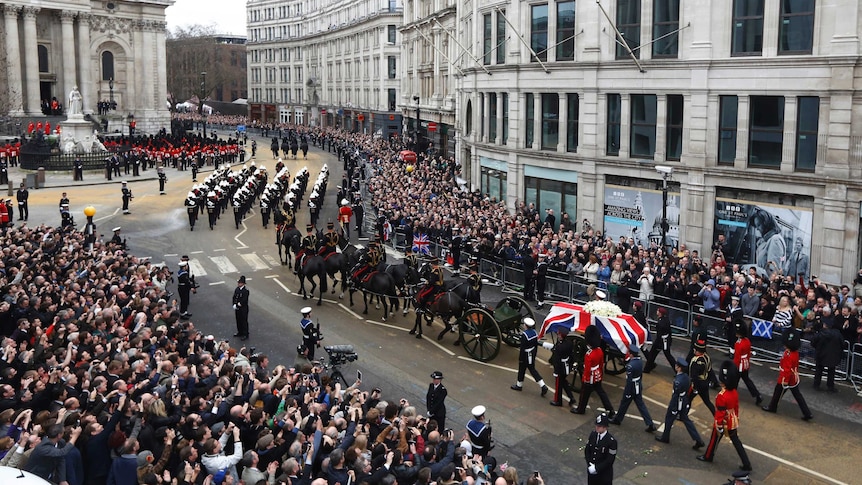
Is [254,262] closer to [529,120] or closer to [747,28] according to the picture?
[529,120]

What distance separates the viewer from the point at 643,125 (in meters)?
28.2

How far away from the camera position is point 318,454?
410 inches

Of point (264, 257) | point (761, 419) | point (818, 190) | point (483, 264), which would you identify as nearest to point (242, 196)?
point (264, 257)

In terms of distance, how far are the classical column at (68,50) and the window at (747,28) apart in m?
74.0

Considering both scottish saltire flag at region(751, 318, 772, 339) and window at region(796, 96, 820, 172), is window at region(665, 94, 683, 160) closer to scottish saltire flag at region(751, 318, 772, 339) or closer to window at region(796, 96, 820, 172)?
window at region(796, 96, 820, 172)

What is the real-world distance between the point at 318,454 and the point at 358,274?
40.1 ft

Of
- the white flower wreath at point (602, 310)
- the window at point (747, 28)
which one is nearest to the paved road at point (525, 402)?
the white flower wreath at point (602, 310)

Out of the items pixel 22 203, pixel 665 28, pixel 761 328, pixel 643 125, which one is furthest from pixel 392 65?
pixel 761 328

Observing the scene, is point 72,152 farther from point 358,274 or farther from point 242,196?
point 358,274

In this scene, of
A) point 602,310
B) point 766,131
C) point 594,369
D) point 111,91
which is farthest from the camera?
point 111,91

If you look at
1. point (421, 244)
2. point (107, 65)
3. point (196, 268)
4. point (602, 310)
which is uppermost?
point (107, 65)

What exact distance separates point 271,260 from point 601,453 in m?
20.5

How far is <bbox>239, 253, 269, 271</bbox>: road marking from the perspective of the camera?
28461 millimetres

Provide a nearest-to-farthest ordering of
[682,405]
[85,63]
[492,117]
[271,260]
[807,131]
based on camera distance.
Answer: [682,405]
[807,131]
[271,260]
[492,117]
[85,63]
